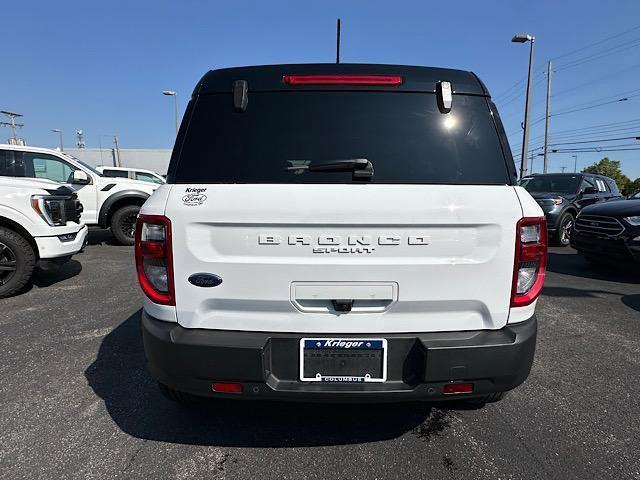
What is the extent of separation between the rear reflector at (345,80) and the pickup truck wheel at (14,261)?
450 centimetres

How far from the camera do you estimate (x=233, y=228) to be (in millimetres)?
1661

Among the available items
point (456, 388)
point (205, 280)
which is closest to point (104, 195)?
point (205, 280)

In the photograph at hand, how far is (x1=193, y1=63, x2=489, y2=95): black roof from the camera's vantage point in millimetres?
1922

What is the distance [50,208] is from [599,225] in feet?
26.3

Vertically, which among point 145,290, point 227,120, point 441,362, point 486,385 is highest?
point 227,120

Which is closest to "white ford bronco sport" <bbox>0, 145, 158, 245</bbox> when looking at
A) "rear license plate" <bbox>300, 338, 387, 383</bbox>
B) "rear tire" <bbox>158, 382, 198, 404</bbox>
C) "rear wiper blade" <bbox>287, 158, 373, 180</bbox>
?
"rear tire" <bbox>158, 382, 198, 404</bbox>

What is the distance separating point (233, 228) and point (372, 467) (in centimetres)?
140

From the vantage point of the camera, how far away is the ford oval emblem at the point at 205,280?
1.68m

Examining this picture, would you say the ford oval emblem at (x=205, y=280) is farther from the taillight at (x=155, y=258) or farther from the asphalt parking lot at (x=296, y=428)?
the asphalt parking lot at (x=296, y=428)

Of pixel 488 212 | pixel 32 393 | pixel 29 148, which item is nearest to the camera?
pixel 488 212

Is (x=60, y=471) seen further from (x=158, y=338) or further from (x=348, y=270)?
(x=348, y=270)

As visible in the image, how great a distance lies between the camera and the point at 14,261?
15.0ft

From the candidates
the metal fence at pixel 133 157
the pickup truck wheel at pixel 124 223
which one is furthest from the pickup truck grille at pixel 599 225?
the metal fence at pixel 133 157

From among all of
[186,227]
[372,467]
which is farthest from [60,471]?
[372,467]
